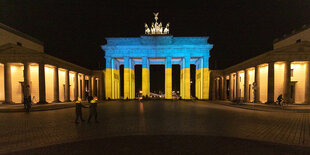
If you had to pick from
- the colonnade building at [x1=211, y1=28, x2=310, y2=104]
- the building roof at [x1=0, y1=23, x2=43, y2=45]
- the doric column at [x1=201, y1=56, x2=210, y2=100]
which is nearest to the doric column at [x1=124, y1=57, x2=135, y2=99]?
the doric column at [x1=201, y1=56, x2=210, y2=100]

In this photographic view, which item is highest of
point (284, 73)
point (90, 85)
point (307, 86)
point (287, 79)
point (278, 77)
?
point (284, 73)

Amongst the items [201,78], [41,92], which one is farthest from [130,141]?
[201,78]

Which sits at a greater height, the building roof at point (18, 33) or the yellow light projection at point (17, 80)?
the building roof at point (18, 33)

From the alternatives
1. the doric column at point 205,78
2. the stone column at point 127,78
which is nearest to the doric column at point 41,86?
the stone column at point 127,78

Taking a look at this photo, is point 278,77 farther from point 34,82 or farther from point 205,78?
point 34,82

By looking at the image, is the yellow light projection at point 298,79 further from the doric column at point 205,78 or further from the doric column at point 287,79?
the doric column at point 205,78

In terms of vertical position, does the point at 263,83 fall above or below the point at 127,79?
below

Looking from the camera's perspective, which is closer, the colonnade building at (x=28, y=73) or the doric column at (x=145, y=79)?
the colonnade building at (x=28, y=73)

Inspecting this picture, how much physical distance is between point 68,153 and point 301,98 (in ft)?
102

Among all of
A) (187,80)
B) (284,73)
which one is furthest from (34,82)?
(284,73)

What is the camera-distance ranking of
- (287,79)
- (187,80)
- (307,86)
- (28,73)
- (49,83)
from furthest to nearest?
(187,80)
(49,83)
(28,73)
(307,86)
(287,79)

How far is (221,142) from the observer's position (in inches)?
209

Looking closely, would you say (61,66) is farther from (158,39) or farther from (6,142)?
(6,142)

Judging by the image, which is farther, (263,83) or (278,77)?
(263,83)
